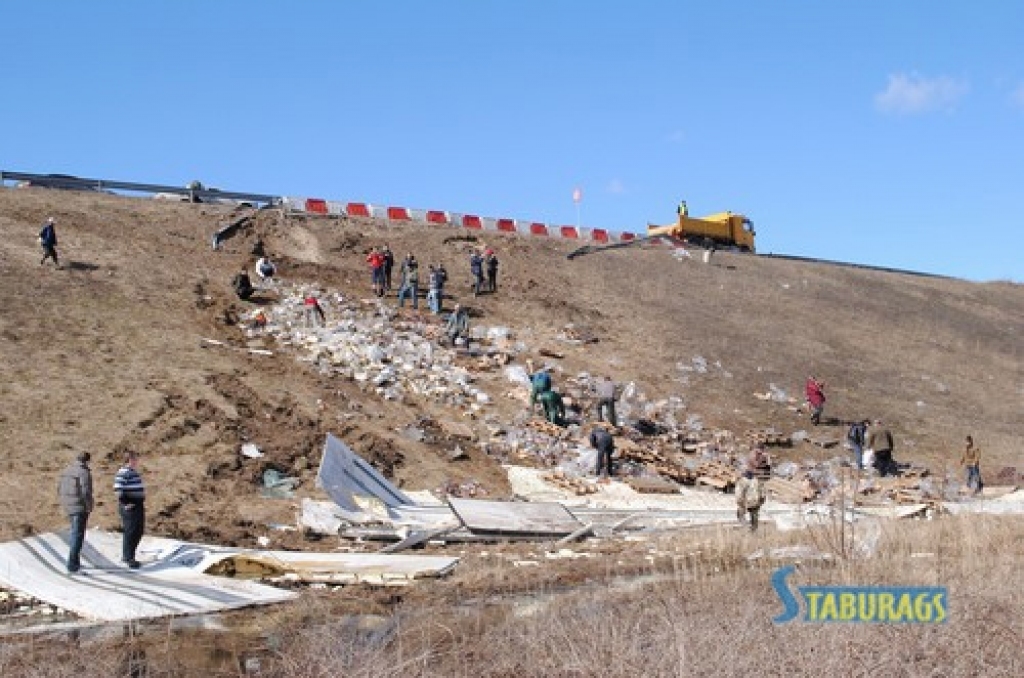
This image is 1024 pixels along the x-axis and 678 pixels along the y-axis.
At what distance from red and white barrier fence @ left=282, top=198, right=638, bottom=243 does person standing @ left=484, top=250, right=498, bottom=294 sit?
5640mm

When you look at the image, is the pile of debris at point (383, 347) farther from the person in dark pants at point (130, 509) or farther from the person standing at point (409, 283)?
the person in dark pants at point (130, 509)

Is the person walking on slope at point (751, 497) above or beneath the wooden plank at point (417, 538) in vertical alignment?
above

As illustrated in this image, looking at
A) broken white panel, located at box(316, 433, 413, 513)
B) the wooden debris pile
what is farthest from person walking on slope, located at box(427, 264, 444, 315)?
broken white panel, located at box(316, 433, 413, 513)

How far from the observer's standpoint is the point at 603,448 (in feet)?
71.1

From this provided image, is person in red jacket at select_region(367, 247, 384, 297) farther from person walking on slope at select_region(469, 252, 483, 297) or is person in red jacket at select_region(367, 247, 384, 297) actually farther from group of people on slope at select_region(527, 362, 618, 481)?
group of people on slope at select_region(527, 362, 618, 481)

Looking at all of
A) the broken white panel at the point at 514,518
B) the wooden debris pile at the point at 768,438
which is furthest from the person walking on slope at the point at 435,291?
the broken white panel at the point at 514,518

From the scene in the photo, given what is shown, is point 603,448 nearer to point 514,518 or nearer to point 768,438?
point 514,518

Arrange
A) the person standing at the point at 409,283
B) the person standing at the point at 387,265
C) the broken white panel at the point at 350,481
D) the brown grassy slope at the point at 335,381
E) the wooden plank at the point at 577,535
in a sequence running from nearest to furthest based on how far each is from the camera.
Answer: the wooden plank at the point at 577,535 < the broken white panel at the point at 350,481 < the brown grassy slope at the point at 335,381 < the person standing at the point at 409,283 < the person standing at the point at 387,265

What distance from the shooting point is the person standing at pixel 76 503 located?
12352 mm

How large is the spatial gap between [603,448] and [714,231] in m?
25.7

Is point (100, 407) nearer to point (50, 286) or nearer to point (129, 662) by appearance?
point (50, 286)

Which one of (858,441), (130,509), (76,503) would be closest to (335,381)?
(130,509)

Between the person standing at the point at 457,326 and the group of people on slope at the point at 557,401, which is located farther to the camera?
the person standing at the point at 457,326

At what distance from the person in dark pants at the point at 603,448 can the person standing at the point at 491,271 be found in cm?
1071
